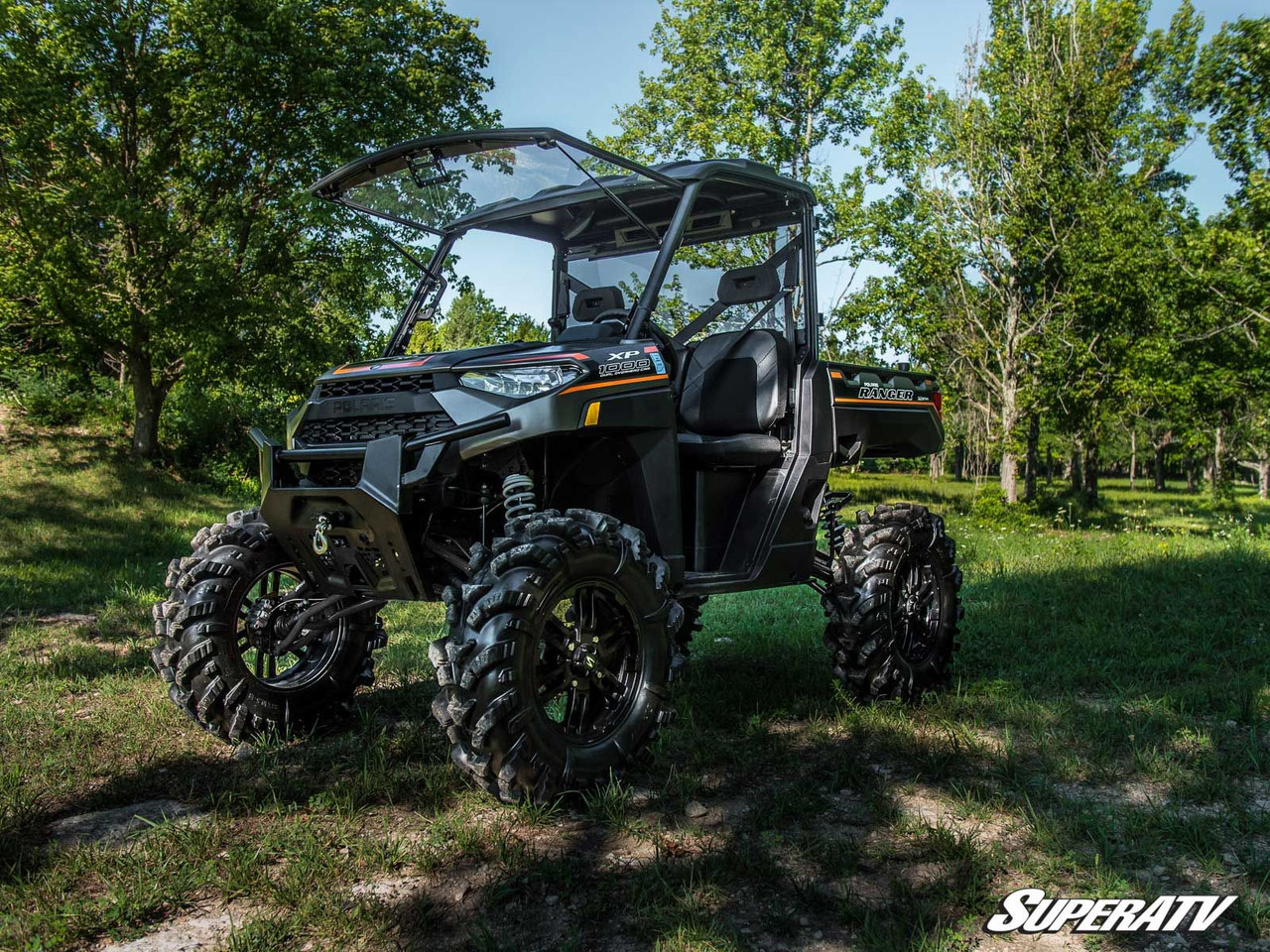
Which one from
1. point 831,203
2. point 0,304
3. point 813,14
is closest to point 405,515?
point 0,304

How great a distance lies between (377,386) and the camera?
4102 mm

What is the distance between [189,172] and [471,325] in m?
13.9

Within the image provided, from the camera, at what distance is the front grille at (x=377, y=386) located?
399 centimetres

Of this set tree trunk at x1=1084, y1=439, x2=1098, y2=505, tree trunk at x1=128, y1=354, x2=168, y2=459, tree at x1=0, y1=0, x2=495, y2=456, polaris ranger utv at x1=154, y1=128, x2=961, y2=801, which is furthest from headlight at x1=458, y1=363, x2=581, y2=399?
tree trunk at x1=1084, y1=439, x2=1098, y2=505

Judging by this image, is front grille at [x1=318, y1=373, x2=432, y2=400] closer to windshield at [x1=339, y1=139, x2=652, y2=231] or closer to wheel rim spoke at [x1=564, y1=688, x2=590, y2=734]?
windshield at [x1=339, y1=139, x2=652, y2=231]

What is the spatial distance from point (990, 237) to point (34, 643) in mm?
23015

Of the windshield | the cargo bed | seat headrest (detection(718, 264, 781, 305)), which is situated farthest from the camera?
the cargo bed

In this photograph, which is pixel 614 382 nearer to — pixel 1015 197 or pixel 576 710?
pixel 576 710

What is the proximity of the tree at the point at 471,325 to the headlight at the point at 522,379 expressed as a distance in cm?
119

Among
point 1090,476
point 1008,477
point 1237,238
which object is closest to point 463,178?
point 1237,238

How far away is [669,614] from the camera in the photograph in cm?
409

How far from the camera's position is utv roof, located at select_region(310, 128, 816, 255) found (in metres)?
4.35

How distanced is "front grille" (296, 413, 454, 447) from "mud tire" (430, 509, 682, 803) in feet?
1.81

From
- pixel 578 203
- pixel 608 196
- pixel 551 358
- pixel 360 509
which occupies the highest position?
pixel 578 203
